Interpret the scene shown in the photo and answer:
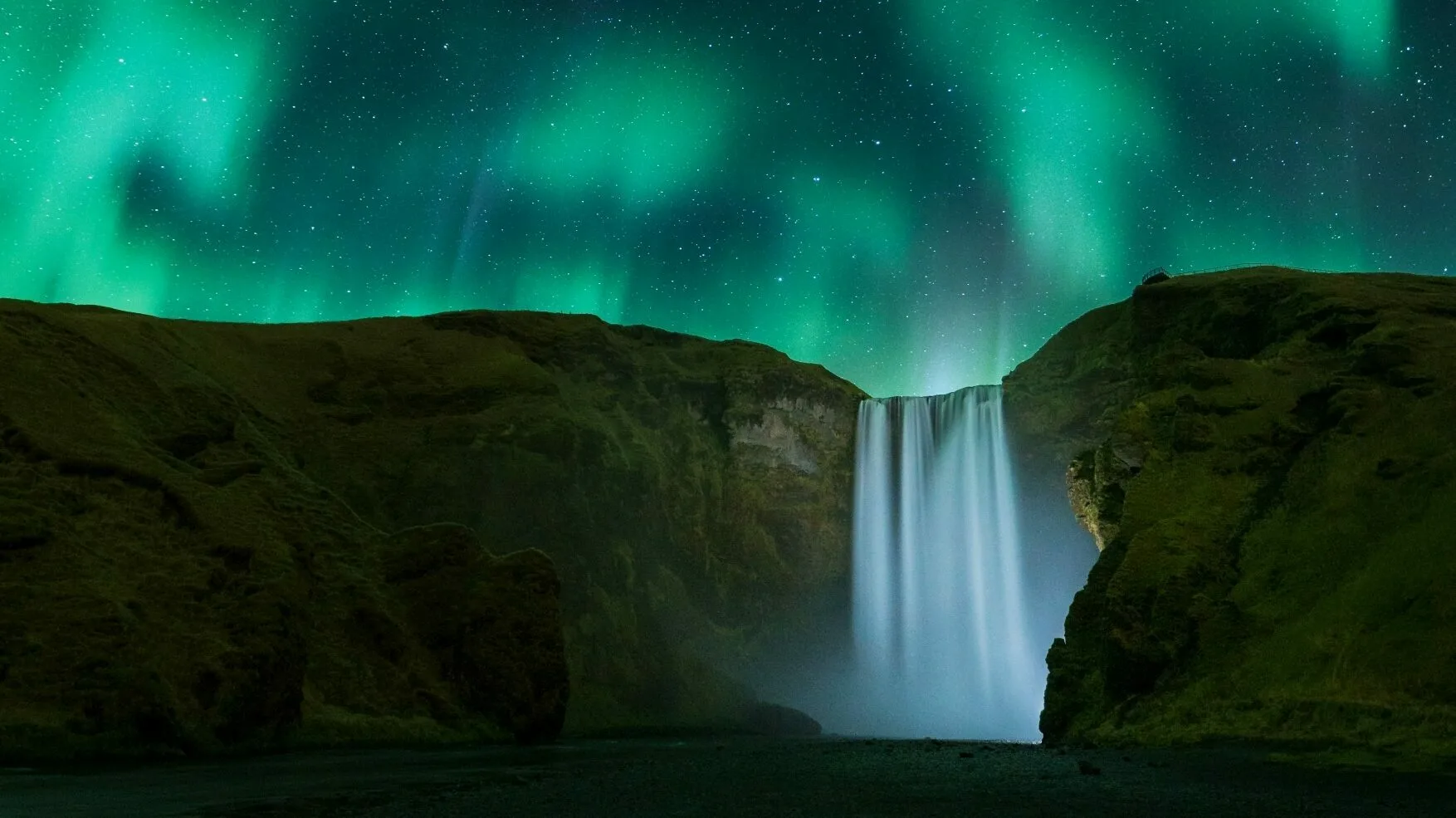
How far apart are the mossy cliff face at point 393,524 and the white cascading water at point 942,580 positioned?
3.00m

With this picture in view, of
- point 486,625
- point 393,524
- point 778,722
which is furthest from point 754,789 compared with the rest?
point 393,524

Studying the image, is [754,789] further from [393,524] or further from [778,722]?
[393,524]

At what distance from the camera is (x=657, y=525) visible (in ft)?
198

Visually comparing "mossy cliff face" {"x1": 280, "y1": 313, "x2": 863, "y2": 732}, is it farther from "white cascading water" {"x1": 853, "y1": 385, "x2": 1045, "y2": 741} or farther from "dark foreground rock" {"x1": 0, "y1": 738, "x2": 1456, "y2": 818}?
"dark foreground rock" {"x1": 0, "y1": 738, "x2": 1456, "y2": 818}

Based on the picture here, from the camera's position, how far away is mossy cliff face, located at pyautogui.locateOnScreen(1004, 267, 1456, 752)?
18.7 metres

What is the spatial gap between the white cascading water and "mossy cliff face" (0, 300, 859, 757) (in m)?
3.00

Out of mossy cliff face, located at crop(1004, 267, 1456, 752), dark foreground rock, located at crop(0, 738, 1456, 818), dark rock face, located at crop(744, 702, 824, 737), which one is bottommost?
dark rock face, located at crop(744, 702, 824, 737)

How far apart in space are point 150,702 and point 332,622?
31.6 feet

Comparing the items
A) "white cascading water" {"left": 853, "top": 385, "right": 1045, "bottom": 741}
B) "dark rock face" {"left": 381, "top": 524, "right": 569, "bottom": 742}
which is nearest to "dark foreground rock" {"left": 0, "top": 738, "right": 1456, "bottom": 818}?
"dark rock face" {"left": 381, "top": 524, "right": 569, "bottom": 742}

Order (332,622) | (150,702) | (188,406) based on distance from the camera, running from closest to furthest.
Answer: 1. (150,702)
2. (332,622)
3. (188,406)

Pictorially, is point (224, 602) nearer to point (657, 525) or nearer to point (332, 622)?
point (332, 622)

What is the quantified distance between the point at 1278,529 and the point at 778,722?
32455mm

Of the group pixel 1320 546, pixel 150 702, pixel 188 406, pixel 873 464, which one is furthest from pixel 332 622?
pixel 873 464

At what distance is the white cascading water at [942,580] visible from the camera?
6225 cm
